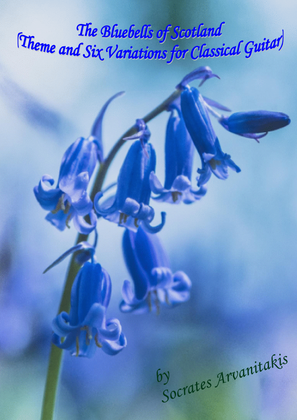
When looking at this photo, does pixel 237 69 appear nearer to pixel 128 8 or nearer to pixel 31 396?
pixel 128 8

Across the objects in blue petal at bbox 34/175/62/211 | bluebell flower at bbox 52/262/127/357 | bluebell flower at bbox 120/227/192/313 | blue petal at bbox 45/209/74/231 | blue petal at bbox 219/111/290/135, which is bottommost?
bluebell flower at bbox 52/262/127/357

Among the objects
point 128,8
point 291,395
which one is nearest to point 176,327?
point 291,395

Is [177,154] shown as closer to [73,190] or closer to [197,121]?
[197,121]

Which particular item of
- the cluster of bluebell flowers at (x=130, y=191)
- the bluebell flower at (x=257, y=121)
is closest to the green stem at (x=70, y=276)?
the cluster of bluebell flowers at (x=130, y=191)

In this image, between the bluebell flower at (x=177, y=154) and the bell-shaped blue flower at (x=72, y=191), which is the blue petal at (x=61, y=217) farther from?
the bluebell flower at (x=177, y=154)

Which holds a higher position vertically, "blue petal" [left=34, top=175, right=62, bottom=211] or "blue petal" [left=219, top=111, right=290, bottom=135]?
"blue petal" [left=219, top=111, right=290, bottom=135]

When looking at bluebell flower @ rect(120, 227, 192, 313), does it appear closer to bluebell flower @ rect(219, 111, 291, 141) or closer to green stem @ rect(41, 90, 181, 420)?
green stem @ rect(41, 90, 181, 420)

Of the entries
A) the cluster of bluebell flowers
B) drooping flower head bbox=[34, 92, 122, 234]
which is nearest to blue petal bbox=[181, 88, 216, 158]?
the cluster of bluebell flowers
